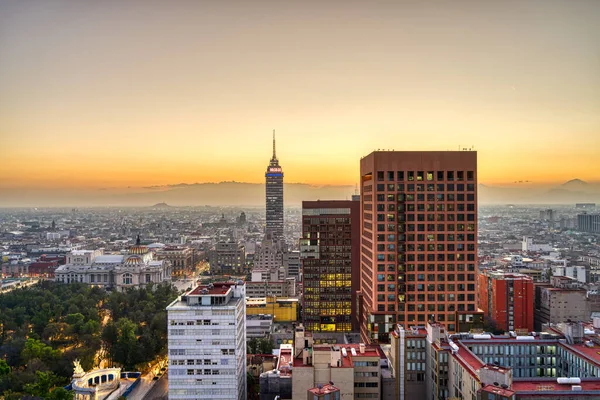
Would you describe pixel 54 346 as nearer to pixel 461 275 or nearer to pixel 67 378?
pixel 67 378

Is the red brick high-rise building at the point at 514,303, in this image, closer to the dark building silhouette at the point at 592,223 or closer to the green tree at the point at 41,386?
the green tree at the point at 41,386

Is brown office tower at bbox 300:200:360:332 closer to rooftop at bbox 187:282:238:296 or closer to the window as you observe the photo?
rooftop at bbox 187:282:238:296

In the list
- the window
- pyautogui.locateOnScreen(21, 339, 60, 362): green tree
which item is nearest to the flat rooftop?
pyautogui.locateOnScreen(21, 339, 60, 362): green tree

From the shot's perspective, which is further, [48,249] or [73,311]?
[48,249]

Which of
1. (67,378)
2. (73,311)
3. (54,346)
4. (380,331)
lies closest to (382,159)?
(380,331)

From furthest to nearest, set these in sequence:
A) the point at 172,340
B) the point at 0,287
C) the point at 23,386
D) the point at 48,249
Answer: the point at 48,249 → the point at 0,287 → the point at 23,386 → the point at 172,340

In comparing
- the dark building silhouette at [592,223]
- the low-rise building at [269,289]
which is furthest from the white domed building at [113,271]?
the dark building silhouette at [592,223]
